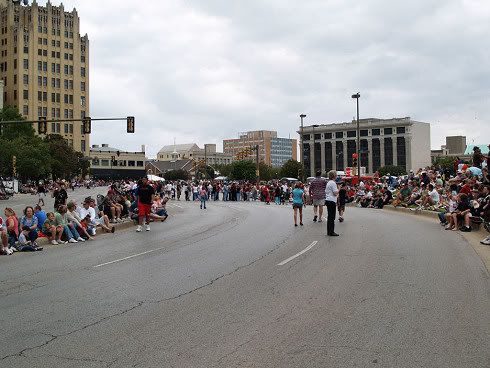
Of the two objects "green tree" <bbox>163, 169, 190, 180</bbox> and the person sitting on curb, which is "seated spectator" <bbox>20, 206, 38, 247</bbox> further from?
"green tree" <bbox>163, 169, 190, 180</bbox>

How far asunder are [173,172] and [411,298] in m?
172

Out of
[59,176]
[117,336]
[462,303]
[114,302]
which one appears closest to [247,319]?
[117,336]

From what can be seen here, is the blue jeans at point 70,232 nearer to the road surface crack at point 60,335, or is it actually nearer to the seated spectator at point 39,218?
the seated spectator at point 39,218

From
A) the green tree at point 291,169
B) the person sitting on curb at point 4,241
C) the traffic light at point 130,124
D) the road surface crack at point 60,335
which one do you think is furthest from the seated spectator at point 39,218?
the green tree at point 291,169

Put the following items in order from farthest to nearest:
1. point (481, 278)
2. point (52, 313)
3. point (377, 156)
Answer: point (377, 156) → point (481, 278) → point (52, 313)

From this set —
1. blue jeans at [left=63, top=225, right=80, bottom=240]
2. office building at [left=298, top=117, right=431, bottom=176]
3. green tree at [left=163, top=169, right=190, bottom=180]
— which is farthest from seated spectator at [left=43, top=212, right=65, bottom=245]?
green tree at [left=163, top=169, right=190, bottom=180]

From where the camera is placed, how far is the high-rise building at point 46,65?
132 metres

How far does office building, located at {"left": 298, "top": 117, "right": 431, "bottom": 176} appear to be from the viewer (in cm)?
15175

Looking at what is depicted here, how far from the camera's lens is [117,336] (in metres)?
6.22

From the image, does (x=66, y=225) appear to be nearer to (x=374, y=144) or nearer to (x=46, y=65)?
(x=46, y=65)

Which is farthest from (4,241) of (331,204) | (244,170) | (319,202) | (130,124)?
(244,170)

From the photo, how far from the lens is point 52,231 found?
16.8 metres

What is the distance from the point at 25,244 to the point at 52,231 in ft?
4.94

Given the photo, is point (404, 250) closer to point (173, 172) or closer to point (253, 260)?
point (253, 260)
